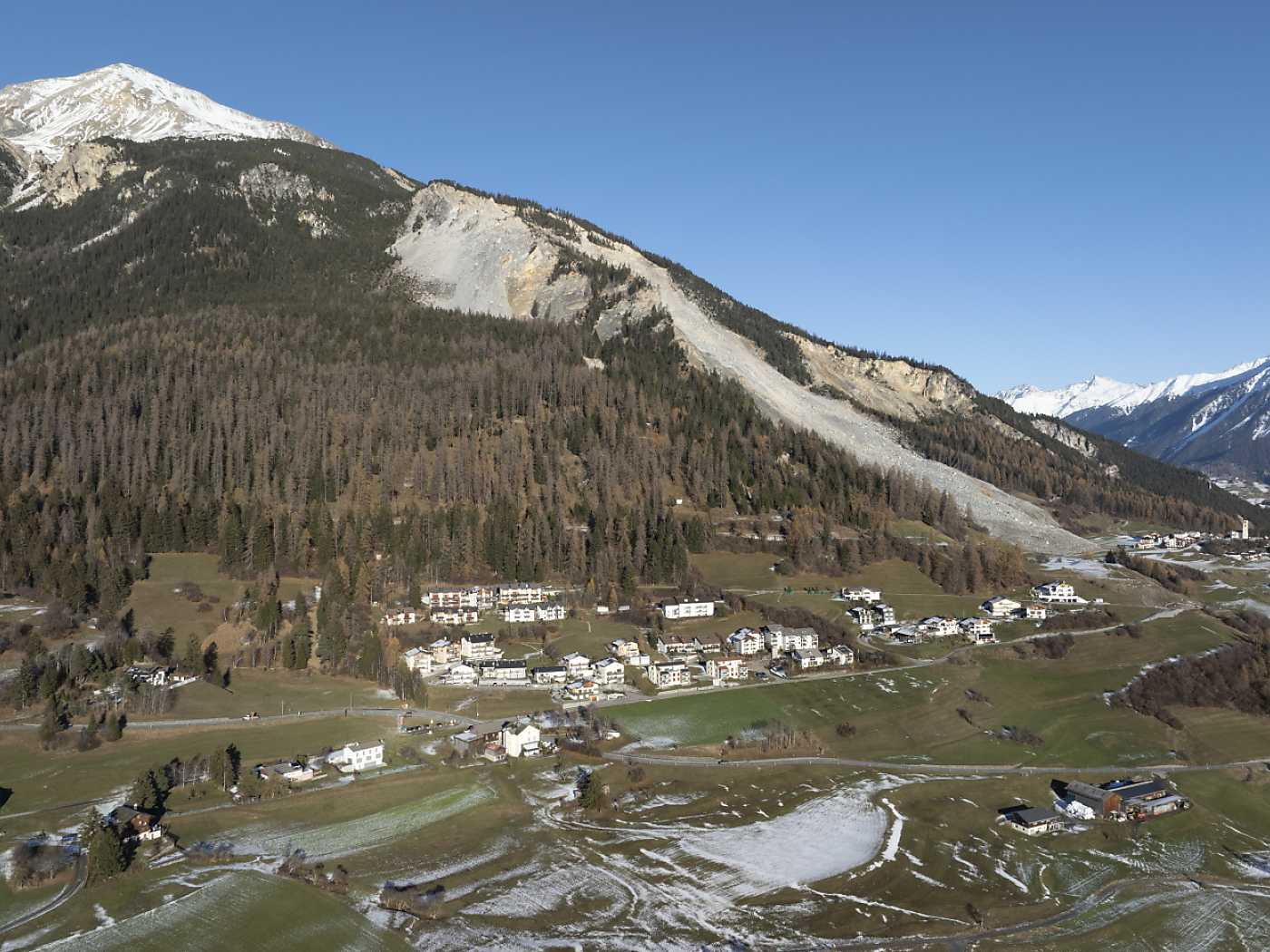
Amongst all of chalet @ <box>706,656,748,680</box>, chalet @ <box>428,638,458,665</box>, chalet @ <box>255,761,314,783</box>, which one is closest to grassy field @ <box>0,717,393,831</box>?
chalet @ <box>255,761,314,783</box>

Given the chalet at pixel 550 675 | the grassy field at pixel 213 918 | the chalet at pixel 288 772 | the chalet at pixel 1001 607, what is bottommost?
the grassy field at pixel 213 918

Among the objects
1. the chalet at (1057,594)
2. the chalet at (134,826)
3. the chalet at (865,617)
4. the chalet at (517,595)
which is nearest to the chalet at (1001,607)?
the chalet at (1057,594)

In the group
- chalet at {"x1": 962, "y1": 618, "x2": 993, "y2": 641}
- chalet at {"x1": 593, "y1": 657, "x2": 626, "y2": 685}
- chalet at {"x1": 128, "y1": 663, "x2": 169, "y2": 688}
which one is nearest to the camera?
chalet at {"x1": 128, "y1": 663, "x2": 169, "y2": 688}

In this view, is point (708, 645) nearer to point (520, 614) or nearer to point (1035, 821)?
point (520, 614)

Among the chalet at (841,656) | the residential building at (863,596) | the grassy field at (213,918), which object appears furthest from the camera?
the residential building at (863,596)

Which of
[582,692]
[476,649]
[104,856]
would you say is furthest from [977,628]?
[104,856]

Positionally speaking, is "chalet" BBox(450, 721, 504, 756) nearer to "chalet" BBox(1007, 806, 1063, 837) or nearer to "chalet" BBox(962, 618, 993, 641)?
"chalet" BBox(1007, 806, 1063, 837)

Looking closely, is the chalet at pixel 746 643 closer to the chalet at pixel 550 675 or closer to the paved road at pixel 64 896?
the chalet at pixel 550 675
